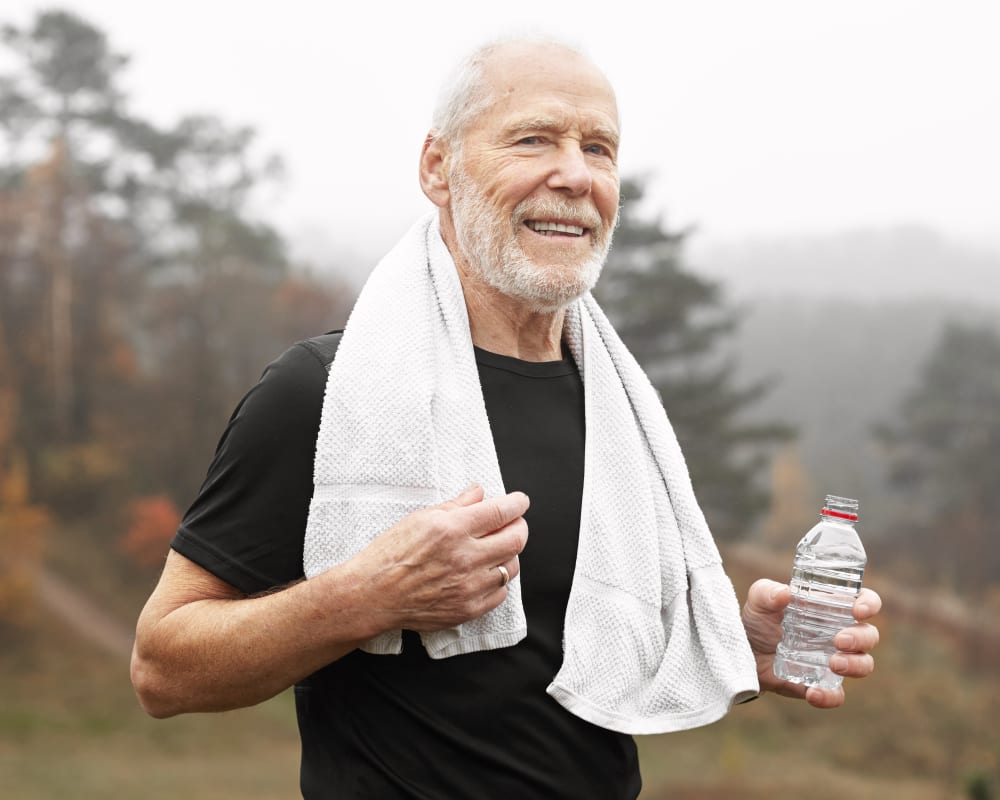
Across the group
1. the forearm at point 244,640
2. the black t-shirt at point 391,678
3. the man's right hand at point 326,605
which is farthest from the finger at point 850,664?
the forearm at point 244,640

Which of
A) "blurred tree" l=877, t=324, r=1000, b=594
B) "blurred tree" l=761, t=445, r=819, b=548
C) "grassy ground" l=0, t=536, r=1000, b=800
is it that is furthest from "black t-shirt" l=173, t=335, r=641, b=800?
"blurred tree" l=877, t=324, r=1000, b=594

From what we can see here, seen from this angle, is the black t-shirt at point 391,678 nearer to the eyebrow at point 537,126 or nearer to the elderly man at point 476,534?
the elderly man at point 476,534

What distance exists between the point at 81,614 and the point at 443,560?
27067mm

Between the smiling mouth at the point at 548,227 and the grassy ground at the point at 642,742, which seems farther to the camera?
the grassy ground at the point at 642,742

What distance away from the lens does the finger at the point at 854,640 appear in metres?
2.20

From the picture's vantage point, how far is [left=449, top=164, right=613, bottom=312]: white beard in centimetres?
222

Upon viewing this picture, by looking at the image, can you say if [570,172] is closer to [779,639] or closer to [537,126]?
[537,126]

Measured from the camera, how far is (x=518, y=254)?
7.29ft

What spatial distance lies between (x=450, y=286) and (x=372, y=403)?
0.37m

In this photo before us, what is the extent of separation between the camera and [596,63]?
232 centimetres

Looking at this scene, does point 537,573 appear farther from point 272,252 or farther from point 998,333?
point 998,333

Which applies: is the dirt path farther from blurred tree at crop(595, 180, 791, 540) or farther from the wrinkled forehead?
the wrinkled forehead

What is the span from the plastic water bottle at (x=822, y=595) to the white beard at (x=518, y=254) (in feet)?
2.43

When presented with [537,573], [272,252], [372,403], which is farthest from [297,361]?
[272,252]
